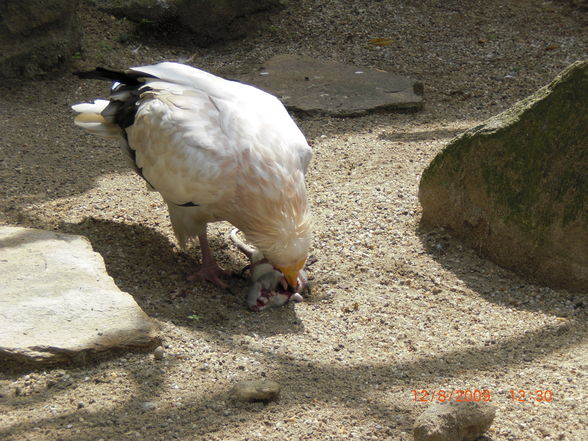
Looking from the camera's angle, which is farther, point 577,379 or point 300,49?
point 300,49

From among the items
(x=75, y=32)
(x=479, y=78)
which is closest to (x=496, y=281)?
(x=479, y=78)

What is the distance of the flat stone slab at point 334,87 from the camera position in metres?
6.89

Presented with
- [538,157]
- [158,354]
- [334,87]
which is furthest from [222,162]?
[334,87]

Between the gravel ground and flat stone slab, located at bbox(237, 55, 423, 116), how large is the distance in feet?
0.53

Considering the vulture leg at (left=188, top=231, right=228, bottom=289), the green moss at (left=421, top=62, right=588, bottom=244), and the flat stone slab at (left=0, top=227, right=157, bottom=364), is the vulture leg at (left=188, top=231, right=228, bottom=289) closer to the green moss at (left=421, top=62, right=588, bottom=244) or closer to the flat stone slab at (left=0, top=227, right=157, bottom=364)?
the flat stone slab at (left=0, top=227, right=157, bottom=364)

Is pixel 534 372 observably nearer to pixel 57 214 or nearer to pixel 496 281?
pixel 496 281

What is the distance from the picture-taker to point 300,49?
8.42m

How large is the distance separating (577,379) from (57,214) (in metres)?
3.36

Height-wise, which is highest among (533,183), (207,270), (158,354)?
(533,183)

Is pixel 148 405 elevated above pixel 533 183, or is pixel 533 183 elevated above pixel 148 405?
pixel 533 183

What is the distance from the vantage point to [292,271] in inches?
164
